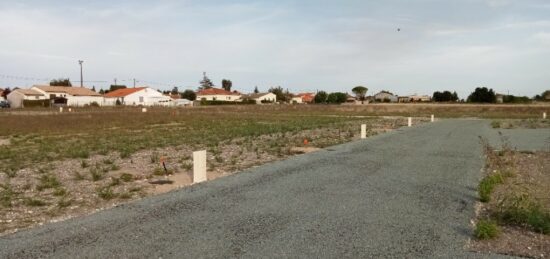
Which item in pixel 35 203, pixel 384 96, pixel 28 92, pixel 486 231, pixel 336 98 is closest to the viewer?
pixel 486 231

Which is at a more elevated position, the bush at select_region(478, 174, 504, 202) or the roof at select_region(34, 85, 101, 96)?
the roof at select_region(34, 85, 101, 96)

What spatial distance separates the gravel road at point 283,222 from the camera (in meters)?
5.84

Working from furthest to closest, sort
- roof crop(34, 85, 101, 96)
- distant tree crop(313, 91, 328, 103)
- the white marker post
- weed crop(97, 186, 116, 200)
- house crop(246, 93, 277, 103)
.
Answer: house crop(246, 93, 277, 103)
distant tree crop(313, 91, 328, 103)
roof crop(34, 85, 101, 96)
the white marker post
weed crop(97, 186, 116, 200)

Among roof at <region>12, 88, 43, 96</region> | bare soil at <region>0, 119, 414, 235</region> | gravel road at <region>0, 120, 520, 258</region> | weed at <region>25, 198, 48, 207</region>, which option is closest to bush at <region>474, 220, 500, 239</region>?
gravel road at <region>0, 120, 520, 258</region>

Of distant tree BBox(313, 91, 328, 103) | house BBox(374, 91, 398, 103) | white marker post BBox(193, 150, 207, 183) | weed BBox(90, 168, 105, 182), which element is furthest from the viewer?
house BBox(374, 91, 398, 103)

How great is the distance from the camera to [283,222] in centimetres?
721

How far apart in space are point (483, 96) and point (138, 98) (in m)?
74.3

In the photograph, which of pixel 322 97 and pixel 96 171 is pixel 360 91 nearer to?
pixel 322 97

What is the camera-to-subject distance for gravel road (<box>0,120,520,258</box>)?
5844 mm

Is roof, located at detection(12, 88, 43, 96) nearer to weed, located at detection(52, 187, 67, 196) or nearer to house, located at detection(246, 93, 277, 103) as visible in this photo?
house, located at detection(246, 93, 277, 103)

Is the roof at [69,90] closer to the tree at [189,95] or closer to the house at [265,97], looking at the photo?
the tree at [189,95]

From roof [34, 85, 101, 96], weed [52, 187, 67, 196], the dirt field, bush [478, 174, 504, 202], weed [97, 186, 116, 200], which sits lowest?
the dirt field

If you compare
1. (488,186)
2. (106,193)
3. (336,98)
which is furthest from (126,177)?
(336,98)

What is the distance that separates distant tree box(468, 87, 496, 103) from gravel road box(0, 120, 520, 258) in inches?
3973
